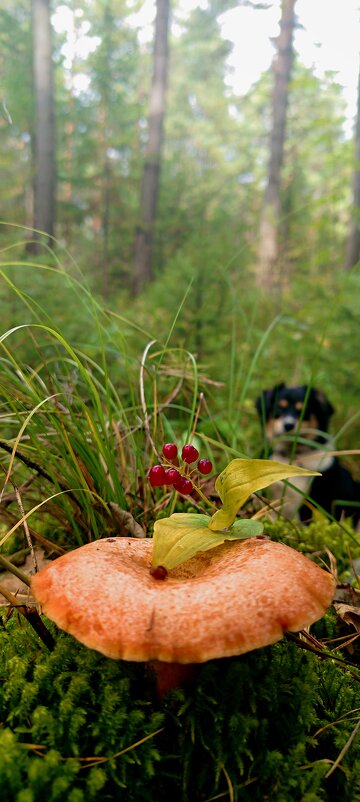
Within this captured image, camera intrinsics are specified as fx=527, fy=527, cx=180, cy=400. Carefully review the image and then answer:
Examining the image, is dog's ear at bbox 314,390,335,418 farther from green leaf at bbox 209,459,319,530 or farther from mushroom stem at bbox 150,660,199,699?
mushroom stem at bbox 150,660,199,699

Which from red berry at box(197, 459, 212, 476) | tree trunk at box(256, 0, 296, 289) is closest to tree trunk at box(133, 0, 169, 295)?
tree trunk at box(256, 0, 296, 289)

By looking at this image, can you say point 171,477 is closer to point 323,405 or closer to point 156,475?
point 156,475

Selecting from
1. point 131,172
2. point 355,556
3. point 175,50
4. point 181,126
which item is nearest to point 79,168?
point 131,172

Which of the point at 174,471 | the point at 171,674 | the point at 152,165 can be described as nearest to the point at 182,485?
the point at 174,471

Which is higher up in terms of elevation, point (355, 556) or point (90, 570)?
point (90, 570)

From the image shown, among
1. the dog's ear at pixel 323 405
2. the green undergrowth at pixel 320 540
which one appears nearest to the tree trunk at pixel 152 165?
the dog's ear at pixel 323 405

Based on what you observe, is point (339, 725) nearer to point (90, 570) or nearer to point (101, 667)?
point (101, 667)

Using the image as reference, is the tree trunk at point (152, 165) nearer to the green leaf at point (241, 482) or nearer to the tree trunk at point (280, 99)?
the tree trunk at point (280, 99)
